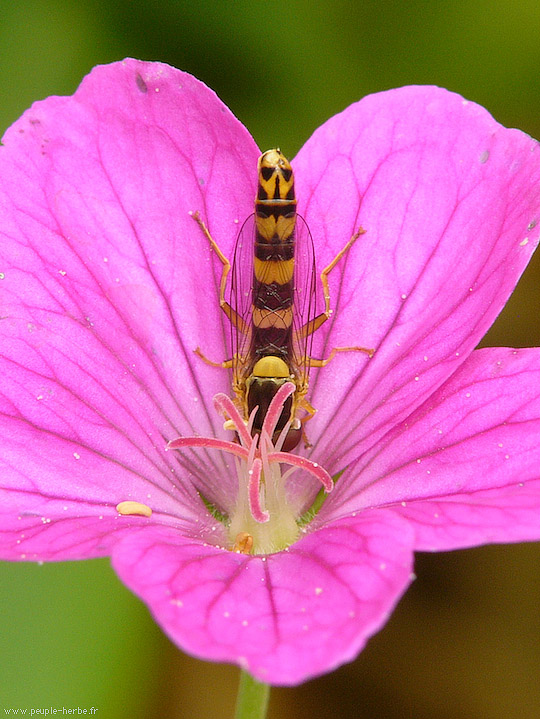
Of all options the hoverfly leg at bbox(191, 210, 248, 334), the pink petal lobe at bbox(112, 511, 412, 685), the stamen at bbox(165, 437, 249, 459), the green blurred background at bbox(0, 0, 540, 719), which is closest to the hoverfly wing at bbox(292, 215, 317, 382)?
the hoverfly leg at bbox(191, 210, 248, 334)

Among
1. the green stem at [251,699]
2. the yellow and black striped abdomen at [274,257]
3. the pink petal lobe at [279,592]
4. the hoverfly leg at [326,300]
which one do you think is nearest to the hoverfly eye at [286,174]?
the yellow and black striped abdomen at [274,257]

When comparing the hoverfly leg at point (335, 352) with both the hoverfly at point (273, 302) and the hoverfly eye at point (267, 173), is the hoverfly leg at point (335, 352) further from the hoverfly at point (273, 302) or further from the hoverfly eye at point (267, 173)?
the hoverfly eye at point (267, 173)

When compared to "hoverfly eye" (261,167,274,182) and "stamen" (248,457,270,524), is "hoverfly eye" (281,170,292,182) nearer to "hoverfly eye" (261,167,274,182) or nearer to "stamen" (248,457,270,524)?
"hoverfly eye" (261,167,274,182)

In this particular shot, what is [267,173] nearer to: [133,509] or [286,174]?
[286,174]

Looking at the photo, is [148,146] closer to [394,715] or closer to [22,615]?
[22,615]

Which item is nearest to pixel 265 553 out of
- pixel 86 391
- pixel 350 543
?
pixel 350 543

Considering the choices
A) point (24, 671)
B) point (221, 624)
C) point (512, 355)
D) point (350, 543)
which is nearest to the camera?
point (221, 624)
